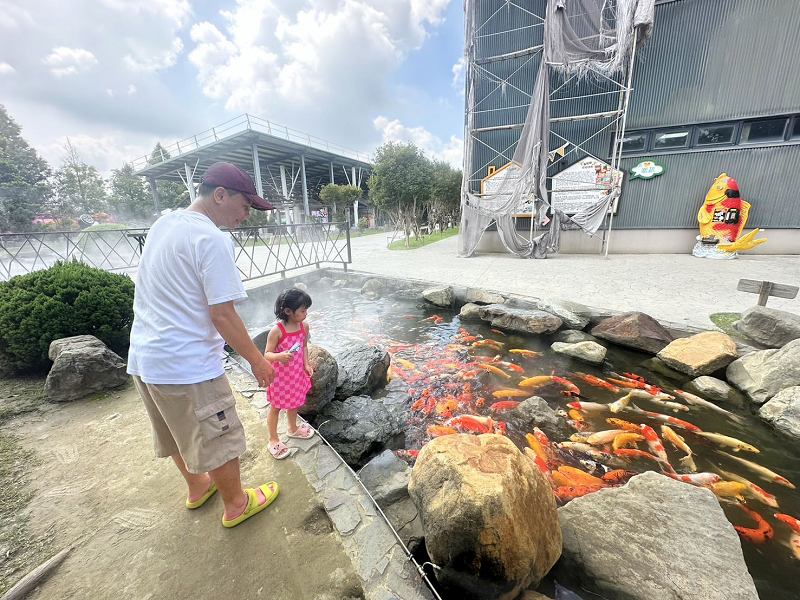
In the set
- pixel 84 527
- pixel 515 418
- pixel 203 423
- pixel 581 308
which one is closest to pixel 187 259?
pixel 203 423

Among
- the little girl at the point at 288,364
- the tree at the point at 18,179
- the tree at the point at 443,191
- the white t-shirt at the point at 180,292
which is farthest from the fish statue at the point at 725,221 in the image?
the tree at the point at 18,179

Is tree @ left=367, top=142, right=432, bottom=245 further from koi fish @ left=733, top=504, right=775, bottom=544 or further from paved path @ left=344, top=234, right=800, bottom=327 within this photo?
koi fish @ left=733, top=504, right=775, bottom=544

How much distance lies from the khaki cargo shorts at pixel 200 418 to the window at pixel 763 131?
48.4 ft

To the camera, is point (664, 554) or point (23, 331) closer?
point (664, 554)

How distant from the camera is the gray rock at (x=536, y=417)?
335 centimetres

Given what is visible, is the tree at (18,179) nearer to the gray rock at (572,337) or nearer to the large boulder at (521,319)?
the large boulder at (521,319)

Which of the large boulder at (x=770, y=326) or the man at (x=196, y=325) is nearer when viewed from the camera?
the man at (x=196, y=325)

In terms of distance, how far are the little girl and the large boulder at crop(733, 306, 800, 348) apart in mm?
5901

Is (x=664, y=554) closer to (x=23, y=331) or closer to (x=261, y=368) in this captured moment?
(x=261, y=368)

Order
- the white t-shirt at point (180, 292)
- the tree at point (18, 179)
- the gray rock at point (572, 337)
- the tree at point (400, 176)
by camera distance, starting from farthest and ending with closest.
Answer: the tree at point (18, 179), the tree at point (400, 176), the gray rock at point (572, 337), the white t-shirt at point (180, 292)

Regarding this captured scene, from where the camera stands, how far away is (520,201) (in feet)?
34.7

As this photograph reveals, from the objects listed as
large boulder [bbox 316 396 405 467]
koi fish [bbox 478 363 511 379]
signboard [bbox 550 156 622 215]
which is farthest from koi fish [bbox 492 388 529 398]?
signboard [bbox 550 156 622 215]

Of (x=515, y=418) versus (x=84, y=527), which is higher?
(x=84, y=527)

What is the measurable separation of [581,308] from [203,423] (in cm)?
594
